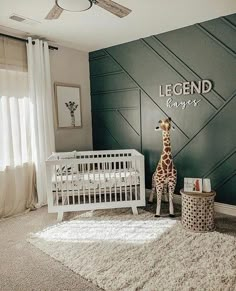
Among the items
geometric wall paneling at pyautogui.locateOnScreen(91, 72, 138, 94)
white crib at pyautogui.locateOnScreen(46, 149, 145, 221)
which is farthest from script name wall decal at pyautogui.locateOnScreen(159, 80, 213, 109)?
white crib at pyautogui.locateOnScreen(46, 149, 145, 221)

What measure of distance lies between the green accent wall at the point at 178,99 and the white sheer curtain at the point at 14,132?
48.4 inches

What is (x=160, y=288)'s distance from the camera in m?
1.67

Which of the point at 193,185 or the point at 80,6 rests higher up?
the point at 80,6

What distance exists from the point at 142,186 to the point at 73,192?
0.79 metres

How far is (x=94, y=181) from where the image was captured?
2902mm

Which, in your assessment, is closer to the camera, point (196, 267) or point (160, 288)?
point (160, 288)

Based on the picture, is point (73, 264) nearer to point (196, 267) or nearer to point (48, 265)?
point (48, 265)

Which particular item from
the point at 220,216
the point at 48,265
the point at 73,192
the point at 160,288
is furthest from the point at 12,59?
the point at 220,216

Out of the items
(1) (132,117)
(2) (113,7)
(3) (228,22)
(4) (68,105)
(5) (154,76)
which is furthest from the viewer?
(4) (68,105)

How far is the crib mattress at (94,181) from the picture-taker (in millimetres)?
2830

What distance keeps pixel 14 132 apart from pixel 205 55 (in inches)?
96.0

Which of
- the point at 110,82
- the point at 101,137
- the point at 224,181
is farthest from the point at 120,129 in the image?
the point at 224,181

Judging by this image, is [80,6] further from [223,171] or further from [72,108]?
[223,171]

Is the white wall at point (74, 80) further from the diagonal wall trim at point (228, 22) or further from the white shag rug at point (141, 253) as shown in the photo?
the diagonal wall trim at point (228, 22)
